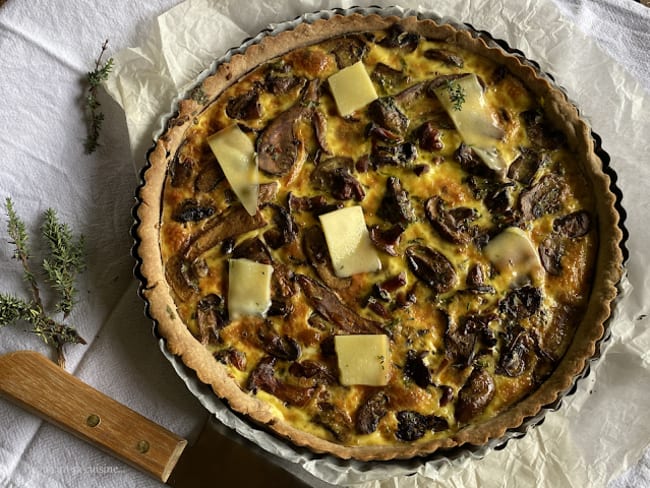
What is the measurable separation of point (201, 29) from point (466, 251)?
168 cm

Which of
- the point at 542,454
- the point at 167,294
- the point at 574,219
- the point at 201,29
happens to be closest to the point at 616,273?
the point at 574,219

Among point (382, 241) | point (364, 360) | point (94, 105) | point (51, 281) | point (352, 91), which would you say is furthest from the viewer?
point (94, 105)

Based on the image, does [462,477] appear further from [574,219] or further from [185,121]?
[185,121]

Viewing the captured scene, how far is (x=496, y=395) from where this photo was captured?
322cm

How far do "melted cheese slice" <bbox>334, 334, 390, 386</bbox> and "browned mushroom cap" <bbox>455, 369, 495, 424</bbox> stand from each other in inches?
13.4

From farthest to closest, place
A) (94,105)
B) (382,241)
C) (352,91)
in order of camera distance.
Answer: (94,105), (352,91), (382,241)

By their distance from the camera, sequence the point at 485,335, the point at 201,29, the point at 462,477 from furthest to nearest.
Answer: the point at 201,29
the point at 462,477
the point at 485,335

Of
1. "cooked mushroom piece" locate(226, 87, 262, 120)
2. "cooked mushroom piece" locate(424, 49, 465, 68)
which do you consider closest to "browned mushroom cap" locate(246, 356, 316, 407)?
"cooked mushroom piece" locate(226, 87, 262, 120)

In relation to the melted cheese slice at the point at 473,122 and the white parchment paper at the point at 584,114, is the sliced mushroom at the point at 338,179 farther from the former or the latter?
the white parchment paper at the point at 584,114

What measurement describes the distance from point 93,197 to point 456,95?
1.79 meters

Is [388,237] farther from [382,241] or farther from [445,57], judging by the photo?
Answer: [445,57]

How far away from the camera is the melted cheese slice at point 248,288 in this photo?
324 cm

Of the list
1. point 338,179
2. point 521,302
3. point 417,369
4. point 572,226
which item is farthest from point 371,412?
point 572,226

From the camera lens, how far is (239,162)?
131 inches
